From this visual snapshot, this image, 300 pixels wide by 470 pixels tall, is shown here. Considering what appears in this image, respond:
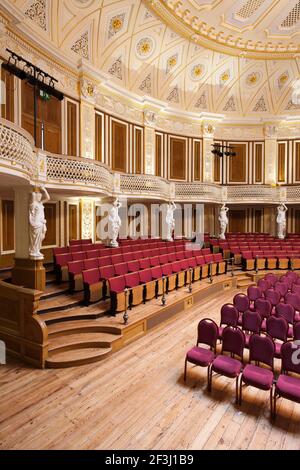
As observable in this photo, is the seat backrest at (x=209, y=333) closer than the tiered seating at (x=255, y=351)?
No

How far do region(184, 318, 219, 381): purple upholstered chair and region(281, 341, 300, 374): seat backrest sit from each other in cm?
94

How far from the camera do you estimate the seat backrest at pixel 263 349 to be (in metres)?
3.82

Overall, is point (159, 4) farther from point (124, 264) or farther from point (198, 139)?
point (124, 264)

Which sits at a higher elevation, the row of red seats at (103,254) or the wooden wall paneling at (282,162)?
the wooden wall paneling at (282,162)

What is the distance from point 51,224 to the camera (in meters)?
9.68

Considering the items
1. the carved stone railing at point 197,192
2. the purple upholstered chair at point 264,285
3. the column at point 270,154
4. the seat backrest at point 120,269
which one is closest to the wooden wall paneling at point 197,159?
the carved stone railing at point 197,192

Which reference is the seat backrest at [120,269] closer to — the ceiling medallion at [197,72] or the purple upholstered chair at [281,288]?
the purple upholstered chair at [281,288]

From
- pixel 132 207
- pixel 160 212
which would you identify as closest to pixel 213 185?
pixel 160 212

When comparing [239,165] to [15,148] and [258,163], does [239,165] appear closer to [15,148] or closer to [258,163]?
[258,163]

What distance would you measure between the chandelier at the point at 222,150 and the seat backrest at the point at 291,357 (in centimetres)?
1354

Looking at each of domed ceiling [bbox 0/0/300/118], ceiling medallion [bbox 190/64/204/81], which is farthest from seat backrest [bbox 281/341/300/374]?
ceiling medallion [bbox 190/64/204/81]

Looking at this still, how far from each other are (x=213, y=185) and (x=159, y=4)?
777cm

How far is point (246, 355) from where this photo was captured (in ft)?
16.5

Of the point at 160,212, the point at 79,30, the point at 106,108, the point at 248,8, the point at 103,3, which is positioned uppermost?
the point at 248,8
